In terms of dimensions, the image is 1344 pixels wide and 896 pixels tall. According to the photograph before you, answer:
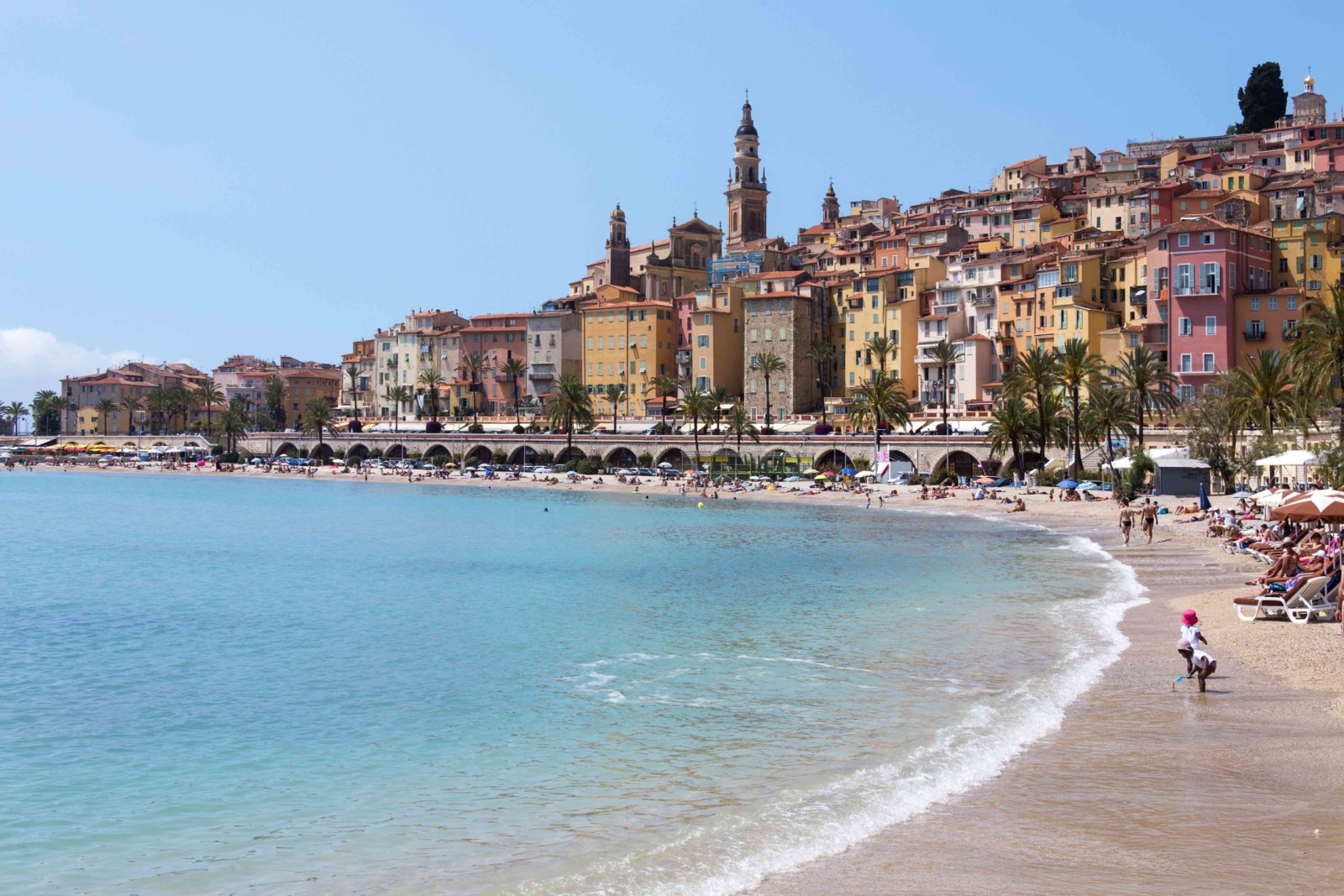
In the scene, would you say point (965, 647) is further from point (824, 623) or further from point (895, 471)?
point (895, 471)

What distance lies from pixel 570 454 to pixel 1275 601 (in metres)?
78.7

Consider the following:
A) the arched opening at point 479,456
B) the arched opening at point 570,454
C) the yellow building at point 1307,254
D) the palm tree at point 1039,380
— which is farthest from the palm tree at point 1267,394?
the arched opening at point 479,456

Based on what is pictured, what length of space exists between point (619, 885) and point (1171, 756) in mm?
6566

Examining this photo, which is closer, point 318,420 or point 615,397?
point 615,397

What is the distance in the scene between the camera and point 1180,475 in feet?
172

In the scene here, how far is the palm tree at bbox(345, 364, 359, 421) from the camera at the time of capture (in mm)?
136500

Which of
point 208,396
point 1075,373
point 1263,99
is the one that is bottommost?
point 1075,373

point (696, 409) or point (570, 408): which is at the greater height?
point (570, 408)

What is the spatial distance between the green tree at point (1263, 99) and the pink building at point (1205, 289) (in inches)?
2323

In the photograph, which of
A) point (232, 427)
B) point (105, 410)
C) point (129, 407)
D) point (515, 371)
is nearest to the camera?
point (515, 371)

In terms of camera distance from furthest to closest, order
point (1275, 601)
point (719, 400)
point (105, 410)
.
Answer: point (105, 410)
point (719, 400)
point (1275, 601)

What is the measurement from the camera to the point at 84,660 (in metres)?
21.1

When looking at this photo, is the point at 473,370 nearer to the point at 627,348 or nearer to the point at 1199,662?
the point at 627,348

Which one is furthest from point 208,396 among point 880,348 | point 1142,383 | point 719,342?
point 1142,383
